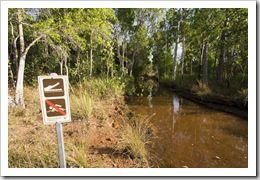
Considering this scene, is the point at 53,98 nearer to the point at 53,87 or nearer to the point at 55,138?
the point at 53,87

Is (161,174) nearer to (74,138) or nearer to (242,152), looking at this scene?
(74,138)

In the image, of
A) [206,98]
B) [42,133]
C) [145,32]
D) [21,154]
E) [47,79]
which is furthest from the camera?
[145,32]

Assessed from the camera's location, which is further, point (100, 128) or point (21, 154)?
point (100, 128)

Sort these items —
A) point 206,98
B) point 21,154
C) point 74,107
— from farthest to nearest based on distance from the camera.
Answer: point 206,98, point 74,107, point 21,154

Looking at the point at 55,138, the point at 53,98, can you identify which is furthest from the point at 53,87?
the point at 55,138

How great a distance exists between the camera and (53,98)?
5.71ft

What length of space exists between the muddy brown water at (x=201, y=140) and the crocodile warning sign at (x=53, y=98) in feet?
7.84

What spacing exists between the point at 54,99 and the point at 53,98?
1 cm

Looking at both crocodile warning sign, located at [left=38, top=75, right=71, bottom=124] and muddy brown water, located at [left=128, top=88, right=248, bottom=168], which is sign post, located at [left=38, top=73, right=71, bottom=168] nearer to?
crocodile warning sign, located at [left=38, top=75, right=71, bottom=124]

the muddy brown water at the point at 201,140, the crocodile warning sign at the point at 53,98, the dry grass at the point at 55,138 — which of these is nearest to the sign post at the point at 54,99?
the crocodile warning sign at the point at 53,98

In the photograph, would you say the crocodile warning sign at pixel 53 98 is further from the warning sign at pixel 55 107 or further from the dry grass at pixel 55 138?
the dry grass at pixel 55 138
